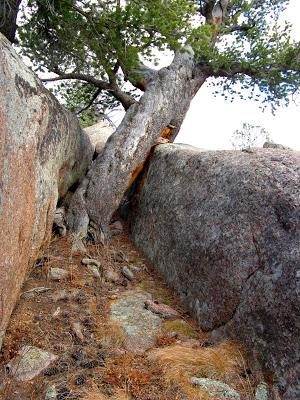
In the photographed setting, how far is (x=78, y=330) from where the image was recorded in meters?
3.97

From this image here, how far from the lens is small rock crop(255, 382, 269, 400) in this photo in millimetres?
3322

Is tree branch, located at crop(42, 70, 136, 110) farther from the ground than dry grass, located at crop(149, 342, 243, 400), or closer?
farther from the ground

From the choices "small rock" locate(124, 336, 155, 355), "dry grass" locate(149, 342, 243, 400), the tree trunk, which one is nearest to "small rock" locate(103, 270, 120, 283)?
"small rock" locate(124, 336, 155, 355)

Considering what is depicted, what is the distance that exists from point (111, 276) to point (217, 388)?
8.58ft

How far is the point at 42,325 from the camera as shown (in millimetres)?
3967

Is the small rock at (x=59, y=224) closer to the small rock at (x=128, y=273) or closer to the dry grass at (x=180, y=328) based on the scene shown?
the small rock at (x=128, y=273)

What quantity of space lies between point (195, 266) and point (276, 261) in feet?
4.33

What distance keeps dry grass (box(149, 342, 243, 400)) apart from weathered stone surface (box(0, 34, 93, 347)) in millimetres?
1689

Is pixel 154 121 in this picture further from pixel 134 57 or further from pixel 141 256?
pixel 141 256

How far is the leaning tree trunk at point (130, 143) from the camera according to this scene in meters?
7.05

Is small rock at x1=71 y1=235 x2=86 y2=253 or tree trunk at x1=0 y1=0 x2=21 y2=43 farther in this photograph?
tree trunk at x1=0 y1=0 x2=21 y2=43

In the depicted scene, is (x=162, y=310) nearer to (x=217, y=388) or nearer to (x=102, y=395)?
(x=217, y=388)

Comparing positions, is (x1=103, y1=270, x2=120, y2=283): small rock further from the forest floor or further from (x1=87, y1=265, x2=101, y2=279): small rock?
(x1=87, y1=265, x2=101, y2=279): small rock

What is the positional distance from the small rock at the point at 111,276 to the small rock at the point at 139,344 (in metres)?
1.50
